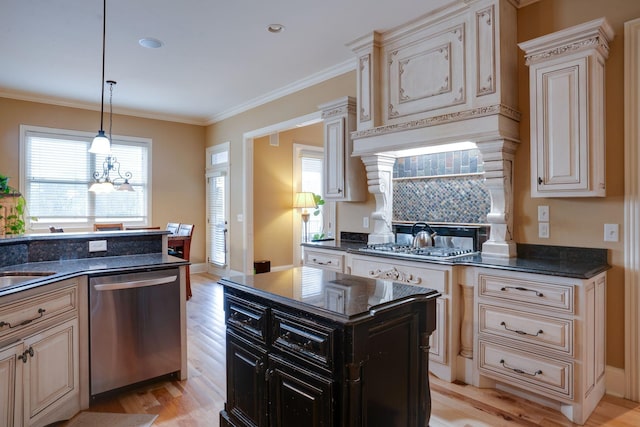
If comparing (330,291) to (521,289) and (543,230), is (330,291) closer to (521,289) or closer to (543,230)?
(521,289)

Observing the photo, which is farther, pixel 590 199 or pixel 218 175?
pixel 218 175

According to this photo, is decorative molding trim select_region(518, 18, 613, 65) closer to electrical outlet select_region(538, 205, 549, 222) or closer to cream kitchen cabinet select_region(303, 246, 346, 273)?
electrical outlet select_region(538, 205, 549, 222)

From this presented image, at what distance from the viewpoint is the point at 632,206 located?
2404mm

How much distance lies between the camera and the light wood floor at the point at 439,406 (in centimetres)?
223

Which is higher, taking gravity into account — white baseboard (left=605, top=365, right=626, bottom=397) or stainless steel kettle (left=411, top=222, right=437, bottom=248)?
stainless steel kettle (left=411, top=222, right=437, bottom=248)

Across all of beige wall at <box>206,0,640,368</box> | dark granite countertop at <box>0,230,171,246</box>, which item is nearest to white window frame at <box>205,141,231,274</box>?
dark granite countertop at <box>0,230,171,246</box>

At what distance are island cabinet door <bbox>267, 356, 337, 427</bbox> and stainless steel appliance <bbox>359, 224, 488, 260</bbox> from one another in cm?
160

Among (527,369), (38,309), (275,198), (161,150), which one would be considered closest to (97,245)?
(38,309)

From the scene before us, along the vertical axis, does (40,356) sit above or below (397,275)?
below

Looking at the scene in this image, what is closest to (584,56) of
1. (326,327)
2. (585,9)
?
(585,9)

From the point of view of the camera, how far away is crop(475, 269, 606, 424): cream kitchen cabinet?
2.18m

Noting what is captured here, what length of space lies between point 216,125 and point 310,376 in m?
6.21

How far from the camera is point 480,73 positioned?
279 cm

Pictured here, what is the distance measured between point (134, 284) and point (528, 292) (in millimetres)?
2550
